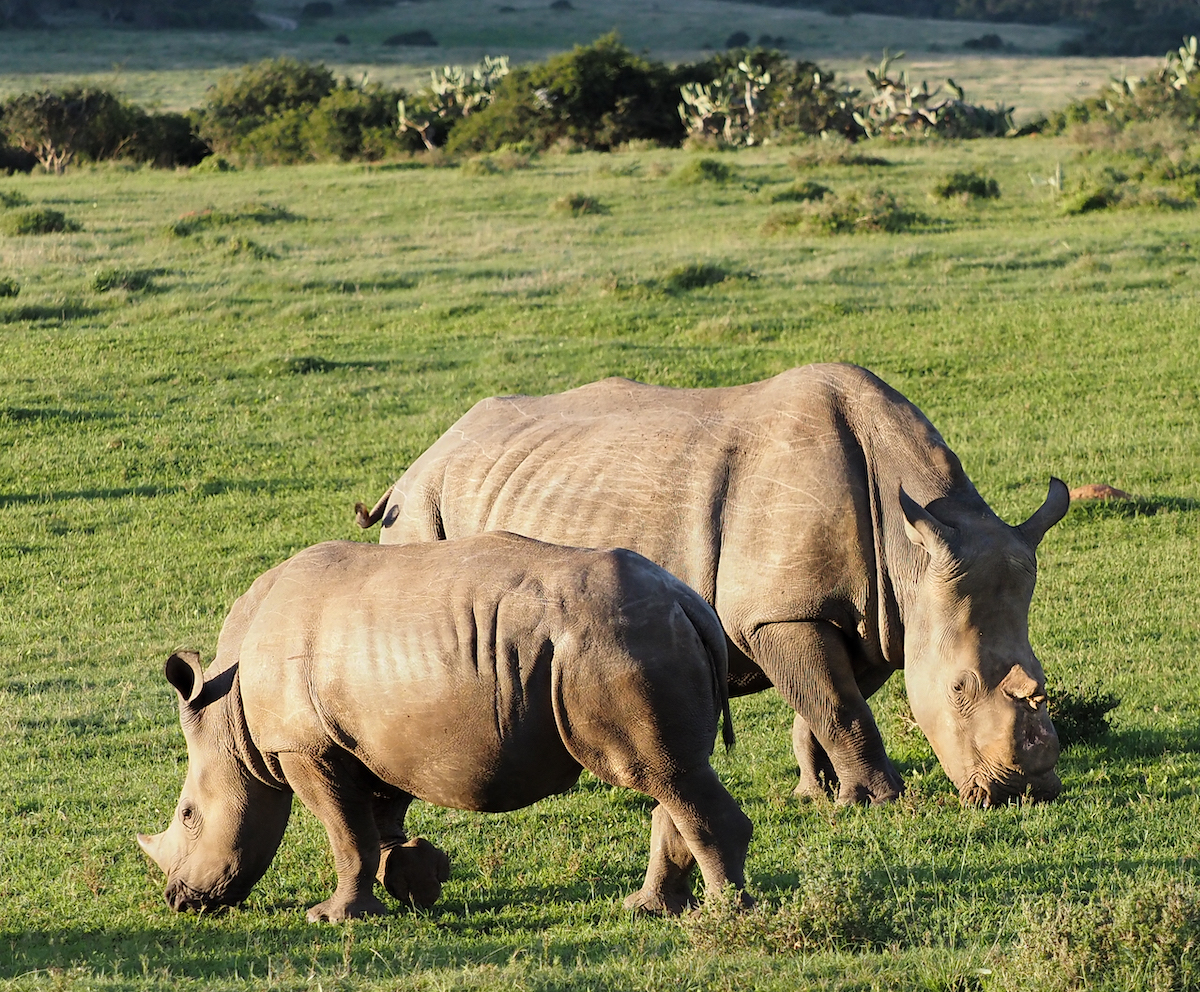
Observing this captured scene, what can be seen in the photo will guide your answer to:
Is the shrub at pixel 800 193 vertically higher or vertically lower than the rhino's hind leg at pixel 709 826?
higher

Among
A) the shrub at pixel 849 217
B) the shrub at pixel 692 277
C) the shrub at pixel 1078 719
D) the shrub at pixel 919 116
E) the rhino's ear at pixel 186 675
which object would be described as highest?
the shrub at pixel 919 116

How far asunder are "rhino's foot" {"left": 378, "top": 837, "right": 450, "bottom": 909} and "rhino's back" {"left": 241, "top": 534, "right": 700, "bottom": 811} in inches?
26.1

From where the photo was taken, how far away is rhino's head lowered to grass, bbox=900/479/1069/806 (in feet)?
22.7

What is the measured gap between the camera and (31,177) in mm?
37531

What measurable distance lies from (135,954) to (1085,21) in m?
117

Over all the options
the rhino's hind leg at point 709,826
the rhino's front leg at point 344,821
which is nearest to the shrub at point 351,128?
the rhino's front leg at point 344,821

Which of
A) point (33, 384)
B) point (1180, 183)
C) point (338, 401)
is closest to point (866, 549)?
point (338, 401)

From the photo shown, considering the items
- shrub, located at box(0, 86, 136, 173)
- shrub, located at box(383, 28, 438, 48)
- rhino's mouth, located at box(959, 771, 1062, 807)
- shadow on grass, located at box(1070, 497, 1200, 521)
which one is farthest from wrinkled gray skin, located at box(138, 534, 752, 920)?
shrub, located at box(383, 28, 438, 48)

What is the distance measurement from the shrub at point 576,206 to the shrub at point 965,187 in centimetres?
653

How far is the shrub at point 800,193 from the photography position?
30.1 meters

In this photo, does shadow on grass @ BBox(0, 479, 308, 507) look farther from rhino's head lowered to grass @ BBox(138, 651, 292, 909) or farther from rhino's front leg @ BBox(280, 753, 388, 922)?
rhino's front leg @ BBox(280, 753, 388, 922)

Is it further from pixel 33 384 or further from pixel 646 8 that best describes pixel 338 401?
pixel 646 8

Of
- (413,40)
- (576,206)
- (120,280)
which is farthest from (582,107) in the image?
(413,40)

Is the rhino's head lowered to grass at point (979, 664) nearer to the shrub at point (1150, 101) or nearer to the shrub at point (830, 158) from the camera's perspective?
the shrub at point (830, 158)
